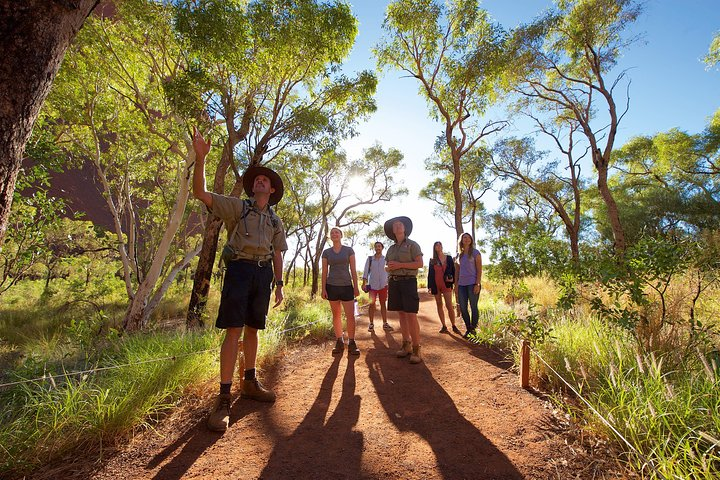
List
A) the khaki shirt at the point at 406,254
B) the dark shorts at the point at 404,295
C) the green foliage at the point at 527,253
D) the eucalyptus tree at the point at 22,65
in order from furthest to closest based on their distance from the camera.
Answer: the green foliage at the point at 527,253
the khaki shirt at the point at 406,254
the dark shorts at the point at 404,295
the eucalyptus tree at the point at 22,65

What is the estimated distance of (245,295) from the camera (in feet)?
10.1

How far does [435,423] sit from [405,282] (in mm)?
2068

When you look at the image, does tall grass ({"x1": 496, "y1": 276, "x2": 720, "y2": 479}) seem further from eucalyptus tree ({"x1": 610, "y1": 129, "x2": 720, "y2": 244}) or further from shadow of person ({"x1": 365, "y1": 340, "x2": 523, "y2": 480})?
eucalyptus tree ({"x1": 610, "y1": 129, "x2": 720, "y2": 244})

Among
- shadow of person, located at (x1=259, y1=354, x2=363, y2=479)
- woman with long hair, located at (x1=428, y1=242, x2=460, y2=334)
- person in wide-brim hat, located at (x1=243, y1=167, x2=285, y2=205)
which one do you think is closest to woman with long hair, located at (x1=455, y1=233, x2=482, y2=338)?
woman with long hair, located at (x1=428, y1=242, x2=460, y2=334)

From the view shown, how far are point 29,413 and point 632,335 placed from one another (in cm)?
585

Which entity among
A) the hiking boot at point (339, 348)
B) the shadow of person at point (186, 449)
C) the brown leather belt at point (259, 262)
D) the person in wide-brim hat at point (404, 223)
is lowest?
the shadow of person at point (186, 449)

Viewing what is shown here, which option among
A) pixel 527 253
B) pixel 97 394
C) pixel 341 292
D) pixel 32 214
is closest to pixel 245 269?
pixel 97 394

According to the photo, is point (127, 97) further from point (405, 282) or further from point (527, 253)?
point (527, 253)

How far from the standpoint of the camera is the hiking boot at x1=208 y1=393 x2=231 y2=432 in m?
2.71

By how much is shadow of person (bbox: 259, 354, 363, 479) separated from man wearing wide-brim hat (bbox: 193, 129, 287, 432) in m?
0.63

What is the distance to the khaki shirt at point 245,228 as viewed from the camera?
312 cm

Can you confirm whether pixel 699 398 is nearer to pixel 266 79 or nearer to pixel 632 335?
pixel 632 335

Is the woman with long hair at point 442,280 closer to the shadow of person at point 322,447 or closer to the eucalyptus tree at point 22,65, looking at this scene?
the shadow of person at point 322,447

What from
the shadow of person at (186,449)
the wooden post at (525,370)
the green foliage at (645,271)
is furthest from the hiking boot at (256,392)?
the green foliage at (645,271)
